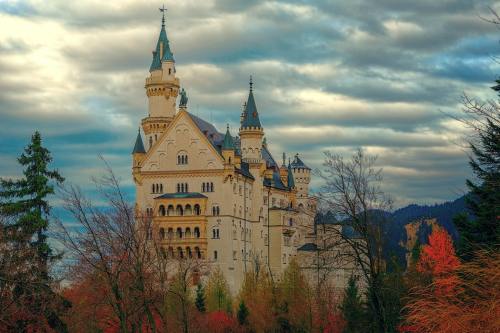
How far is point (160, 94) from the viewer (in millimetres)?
134500

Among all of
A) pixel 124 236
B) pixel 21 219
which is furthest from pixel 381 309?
pixel 21 219

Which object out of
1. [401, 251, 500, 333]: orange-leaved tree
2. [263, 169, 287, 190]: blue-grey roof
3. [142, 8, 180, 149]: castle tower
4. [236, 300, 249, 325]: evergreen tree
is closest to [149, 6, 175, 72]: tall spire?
[142, 8, 180, 149]: castle tower

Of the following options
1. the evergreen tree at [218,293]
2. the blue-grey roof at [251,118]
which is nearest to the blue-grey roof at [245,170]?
the blue-grey roof at [251,118]

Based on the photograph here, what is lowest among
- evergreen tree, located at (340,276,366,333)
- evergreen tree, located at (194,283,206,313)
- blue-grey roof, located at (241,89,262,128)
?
evergreen tree, located at (340,276,366,333)

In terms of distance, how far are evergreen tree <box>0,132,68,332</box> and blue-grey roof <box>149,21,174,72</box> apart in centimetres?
7826

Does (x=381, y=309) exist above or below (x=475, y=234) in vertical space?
below

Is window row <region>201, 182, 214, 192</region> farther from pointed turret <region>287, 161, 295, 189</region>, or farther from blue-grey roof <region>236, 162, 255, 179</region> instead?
pointed turret <region>287, 161, 295, 189</region>

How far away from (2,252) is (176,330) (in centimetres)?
3106

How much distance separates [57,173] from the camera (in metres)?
57.8

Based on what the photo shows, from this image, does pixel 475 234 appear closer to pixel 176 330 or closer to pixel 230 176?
pixel 176 330

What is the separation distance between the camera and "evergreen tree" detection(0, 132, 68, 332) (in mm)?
48500

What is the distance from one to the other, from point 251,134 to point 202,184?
1239 cm

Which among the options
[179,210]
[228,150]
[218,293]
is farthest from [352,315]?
[228,150]

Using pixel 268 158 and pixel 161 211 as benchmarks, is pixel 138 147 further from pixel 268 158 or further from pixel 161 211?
pixel 268 158
